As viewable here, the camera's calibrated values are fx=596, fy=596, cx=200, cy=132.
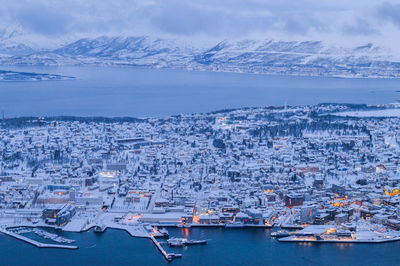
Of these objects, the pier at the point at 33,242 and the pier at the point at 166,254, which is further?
the pier at the point at 33,242

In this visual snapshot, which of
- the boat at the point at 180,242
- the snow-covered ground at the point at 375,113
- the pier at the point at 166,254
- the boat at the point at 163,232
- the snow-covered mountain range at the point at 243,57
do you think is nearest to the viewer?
the pier at the point at 166,254

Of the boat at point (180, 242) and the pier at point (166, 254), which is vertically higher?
the boat at point (180, 242)

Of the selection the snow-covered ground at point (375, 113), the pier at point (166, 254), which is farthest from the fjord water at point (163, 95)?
the pier at point (166, 254)

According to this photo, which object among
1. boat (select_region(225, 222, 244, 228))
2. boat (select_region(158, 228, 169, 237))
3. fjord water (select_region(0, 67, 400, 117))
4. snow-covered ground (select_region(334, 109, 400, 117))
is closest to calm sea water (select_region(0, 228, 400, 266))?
boat (select_region(158, 228, 169, 237))

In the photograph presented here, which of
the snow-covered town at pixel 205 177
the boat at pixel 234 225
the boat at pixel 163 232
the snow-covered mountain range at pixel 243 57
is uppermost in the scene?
the snow-covered mountain range at pixel 243 57

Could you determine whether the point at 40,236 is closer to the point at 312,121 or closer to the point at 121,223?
the point at 121,223

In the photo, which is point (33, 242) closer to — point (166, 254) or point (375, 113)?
point (166, 254)

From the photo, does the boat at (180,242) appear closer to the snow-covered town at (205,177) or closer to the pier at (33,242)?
the snow-covered town at (205,177)
